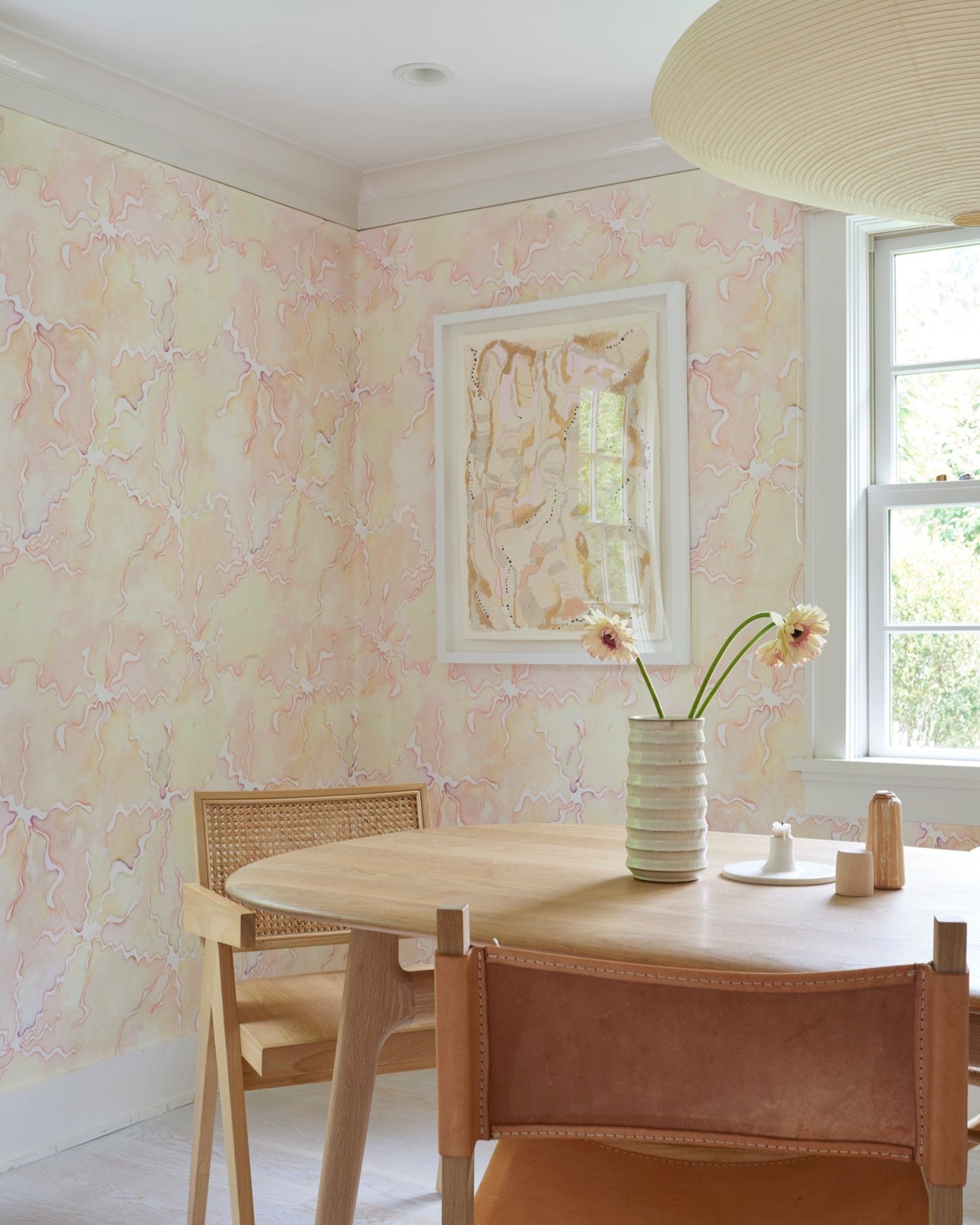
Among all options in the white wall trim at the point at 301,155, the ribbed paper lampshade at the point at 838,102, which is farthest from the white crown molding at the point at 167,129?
the ribbed paper lampshade at the point at 838,102

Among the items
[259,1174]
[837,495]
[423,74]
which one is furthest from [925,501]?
[259,1174]

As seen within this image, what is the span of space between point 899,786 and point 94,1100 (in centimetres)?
207

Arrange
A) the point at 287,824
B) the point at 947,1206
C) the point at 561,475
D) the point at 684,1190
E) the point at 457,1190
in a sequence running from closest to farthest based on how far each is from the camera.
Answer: the point at 947,1206 → the point at 457,1190 → the point at 684,1190 → the point at 287,824 → the point at 561,475

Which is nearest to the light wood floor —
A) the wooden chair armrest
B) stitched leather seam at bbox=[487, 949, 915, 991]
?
the wooden chair armrest

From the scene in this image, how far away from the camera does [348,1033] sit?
6.93 feet

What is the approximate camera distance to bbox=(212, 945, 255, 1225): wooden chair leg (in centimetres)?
228

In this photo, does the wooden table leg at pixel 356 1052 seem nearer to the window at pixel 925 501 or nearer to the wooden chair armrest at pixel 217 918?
the wooden chair armrest at pixel 217 918

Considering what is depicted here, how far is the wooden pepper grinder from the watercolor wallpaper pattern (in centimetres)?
114

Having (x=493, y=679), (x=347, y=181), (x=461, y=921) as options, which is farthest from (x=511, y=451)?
(x=461, y=921)

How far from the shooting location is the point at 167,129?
326cm

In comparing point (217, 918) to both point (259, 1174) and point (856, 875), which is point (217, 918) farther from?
point (856, 875)

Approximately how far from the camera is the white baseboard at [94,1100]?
2.85 m

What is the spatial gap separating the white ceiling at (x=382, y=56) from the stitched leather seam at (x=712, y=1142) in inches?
92.4

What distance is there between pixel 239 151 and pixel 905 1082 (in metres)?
3.07
